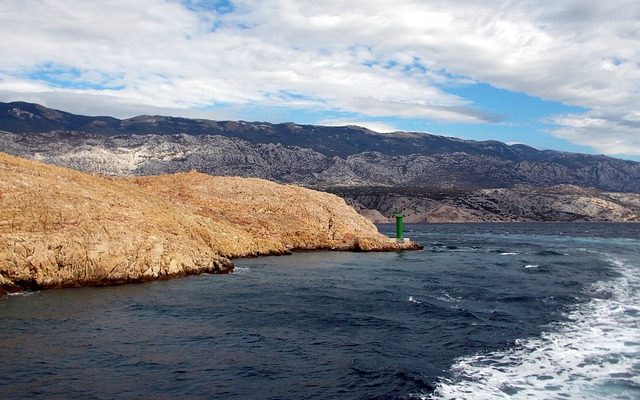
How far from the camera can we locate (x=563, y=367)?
62.8 feet

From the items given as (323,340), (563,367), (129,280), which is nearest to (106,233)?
(129,280)

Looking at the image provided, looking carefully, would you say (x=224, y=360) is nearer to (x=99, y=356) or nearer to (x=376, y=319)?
(x=99, y=356)

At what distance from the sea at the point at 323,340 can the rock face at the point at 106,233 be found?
2036 millimetres

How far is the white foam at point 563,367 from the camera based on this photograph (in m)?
16.6

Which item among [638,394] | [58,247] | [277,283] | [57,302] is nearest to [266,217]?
[277,283]

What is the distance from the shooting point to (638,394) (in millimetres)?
16062

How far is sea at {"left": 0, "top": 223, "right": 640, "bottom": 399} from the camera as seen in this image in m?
17.0

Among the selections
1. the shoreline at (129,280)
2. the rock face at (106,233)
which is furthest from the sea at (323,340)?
the rock face at (106,233)

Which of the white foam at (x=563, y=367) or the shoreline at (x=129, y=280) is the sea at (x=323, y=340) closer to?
the white foam at (x=563, y=367)

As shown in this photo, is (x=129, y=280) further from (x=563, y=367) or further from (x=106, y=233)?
(x=563, y=367)

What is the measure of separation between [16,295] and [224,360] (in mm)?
18205

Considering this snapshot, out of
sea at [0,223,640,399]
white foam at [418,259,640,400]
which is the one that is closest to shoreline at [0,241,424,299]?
sea at [0,223,640,399]

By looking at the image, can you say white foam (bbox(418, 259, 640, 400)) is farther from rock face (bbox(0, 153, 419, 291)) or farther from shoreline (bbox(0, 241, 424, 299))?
rock face (bbox(0, 153, 419, 291))

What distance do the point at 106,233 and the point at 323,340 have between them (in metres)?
21.6
